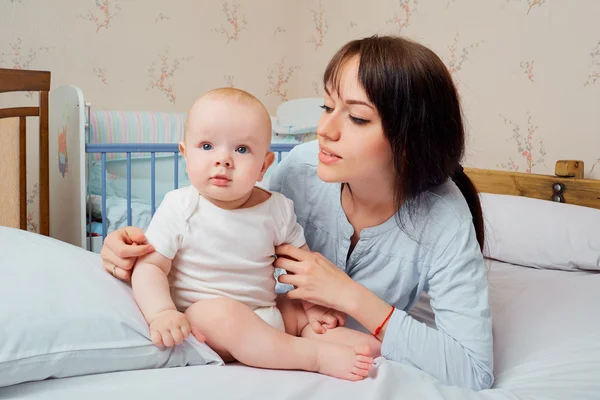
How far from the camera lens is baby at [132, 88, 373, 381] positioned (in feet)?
2.81

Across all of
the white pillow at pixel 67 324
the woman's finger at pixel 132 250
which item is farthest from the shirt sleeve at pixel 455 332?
the woman's finger at pixel 132 250

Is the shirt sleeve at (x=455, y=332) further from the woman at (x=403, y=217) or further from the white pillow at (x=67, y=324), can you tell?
the white pillow at (x=67, y=324)

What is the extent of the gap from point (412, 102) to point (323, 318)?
414 millimetres

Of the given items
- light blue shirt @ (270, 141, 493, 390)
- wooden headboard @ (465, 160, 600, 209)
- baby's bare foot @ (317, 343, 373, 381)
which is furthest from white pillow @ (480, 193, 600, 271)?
baby's bare foot @ (317, 343, 373, 381)

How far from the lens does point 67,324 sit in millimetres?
756

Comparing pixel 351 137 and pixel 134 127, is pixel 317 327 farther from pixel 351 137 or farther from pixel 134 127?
pixel 134 127

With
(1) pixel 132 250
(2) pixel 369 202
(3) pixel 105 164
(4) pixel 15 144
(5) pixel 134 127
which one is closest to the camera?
(1) pixel 132 250

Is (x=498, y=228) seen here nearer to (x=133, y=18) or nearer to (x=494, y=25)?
(x=494, y=25)

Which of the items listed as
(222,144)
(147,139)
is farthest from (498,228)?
(147,139)

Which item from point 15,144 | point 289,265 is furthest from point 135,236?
point 15,144

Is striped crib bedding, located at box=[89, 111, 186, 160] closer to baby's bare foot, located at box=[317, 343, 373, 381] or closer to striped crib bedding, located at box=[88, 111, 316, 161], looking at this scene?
striped crib bedding, located at box=[88, 111, 316, 161]

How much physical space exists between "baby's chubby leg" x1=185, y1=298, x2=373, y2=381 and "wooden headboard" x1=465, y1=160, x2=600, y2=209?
4.81ft

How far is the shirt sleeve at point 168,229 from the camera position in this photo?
0.90m

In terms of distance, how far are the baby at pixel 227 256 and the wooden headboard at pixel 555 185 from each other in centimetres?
139
